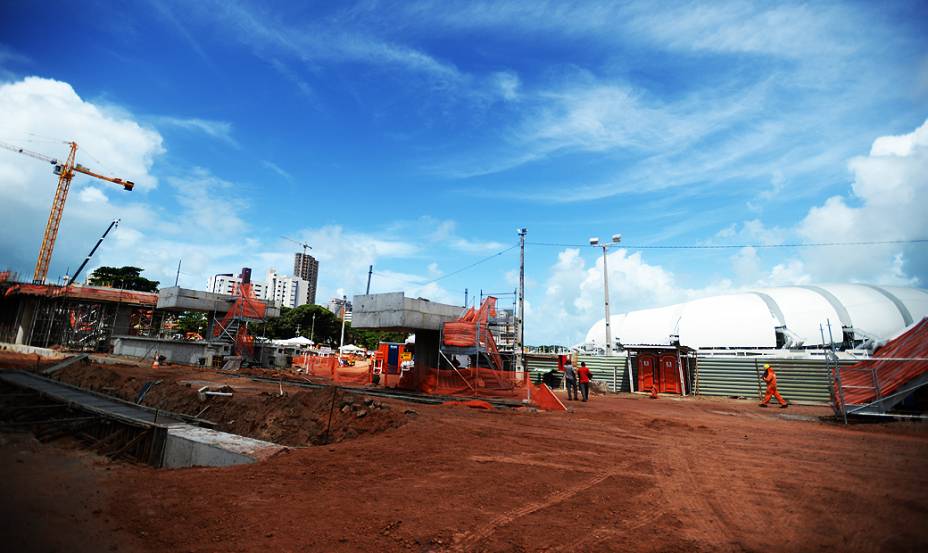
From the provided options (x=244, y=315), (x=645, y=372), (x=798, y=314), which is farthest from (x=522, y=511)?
(x=798, y=314)

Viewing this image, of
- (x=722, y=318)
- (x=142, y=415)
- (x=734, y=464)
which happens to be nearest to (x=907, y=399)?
(x=734, y=464)

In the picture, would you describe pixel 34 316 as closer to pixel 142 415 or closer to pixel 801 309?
pixel 142 415

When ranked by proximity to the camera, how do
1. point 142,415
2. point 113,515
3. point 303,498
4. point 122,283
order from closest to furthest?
point 113,515
point 303,498
point 142,415
point 122,283

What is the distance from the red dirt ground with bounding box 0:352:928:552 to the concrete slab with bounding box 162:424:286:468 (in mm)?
597

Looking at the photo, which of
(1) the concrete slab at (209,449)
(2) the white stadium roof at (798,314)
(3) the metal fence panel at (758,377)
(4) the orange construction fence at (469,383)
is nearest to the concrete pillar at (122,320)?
(4) the orange construction fence at (469,383)

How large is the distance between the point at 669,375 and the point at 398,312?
16.2 meters

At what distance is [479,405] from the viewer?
15.8 metres

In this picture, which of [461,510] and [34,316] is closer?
[461,510]

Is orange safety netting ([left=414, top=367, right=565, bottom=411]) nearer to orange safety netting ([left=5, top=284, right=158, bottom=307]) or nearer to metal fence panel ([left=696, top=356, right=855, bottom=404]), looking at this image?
metal fence panel ([left=696, top=356, right=855, bottom=404])

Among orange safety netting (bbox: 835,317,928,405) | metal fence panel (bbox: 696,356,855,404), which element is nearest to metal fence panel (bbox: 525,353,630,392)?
metal fence panel (bbox: 696,356,855,404)

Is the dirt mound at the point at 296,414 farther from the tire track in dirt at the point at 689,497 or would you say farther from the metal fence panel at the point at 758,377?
the metal fence panel at the point at 758,377

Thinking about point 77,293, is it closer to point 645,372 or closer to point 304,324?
point 304,324

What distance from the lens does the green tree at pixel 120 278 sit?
76938mm

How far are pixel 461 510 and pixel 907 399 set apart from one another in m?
14.8
